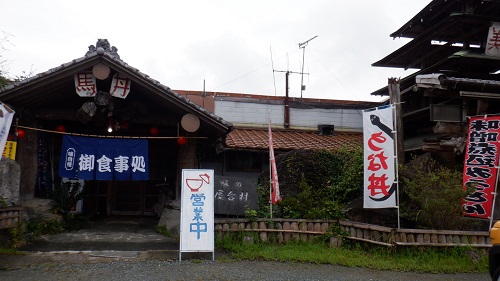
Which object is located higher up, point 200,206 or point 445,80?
point 445,80

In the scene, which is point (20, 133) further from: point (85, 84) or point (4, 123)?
point (4, 123)

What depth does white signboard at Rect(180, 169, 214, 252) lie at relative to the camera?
838 cm

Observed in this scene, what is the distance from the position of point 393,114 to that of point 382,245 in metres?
3.13

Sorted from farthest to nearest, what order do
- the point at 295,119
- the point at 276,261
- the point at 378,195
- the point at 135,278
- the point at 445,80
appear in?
the point at 295,119, the point at 445,80, the point at 378,195, the point at 276,261, the point at 135,278

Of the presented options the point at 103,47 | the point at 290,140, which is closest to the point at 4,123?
the point at 103,47

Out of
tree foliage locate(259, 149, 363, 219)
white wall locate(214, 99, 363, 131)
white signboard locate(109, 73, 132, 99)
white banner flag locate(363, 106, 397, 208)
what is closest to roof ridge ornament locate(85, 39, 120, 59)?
white signboard locate(109, 73, 132, 99)

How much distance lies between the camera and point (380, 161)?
913 cm

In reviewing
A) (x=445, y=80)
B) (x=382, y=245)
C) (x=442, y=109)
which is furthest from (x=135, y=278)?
(x=442, y=109)

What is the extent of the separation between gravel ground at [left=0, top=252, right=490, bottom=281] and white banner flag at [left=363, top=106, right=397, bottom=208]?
192 cm

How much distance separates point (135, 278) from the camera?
6.88 meters

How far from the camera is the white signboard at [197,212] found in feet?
27.5

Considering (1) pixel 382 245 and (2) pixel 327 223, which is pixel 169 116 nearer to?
(2) pixel 327 223

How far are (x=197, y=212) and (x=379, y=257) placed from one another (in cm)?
426

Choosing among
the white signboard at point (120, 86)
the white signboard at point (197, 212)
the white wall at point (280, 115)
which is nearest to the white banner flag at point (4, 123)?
the white signboard at point (120, 86)
